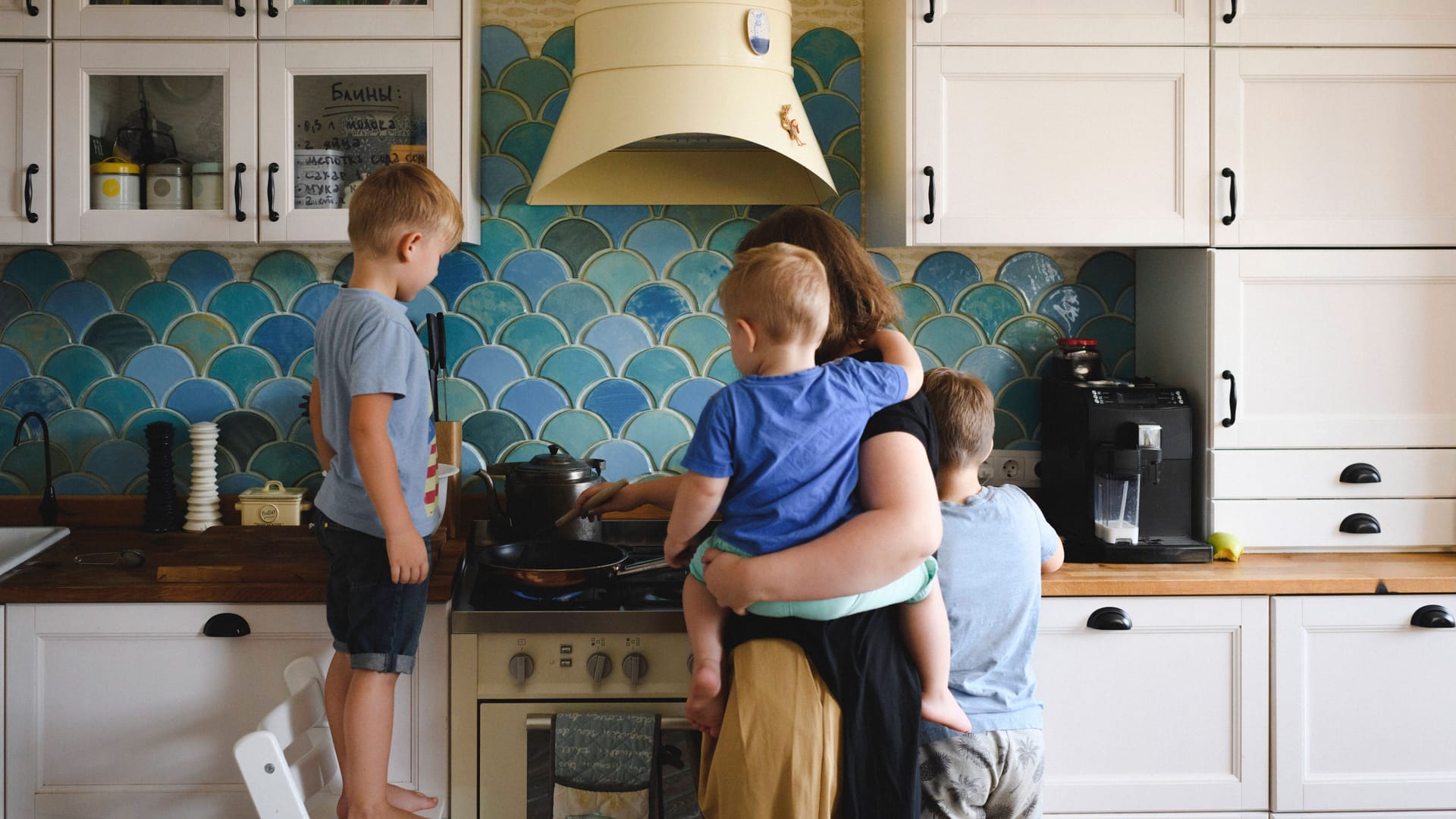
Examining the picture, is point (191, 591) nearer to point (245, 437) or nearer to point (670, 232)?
point (245, 437)

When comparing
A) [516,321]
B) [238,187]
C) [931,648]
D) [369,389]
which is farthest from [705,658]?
[238,187]

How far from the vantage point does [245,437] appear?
264cm

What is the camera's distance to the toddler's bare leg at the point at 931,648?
155 centimetres

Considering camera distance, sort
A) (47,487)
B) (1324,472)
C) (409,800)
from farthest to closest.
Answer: (47,487), (1324,472), (409,800)

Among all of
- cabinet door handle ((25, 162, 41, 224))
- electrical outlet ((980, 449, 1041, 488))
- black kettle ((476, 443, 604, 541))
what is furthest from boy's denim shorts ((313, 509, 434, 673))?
electrical outlet ((980, 449, 1041, 488))

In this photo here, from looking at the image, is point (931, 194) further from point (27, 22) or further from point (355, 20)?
point (27, 22)

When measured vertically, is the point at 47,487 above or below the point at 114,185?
below

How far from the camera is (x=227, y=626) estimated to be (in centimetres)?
203

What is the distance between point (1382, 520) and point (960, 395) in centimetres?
118

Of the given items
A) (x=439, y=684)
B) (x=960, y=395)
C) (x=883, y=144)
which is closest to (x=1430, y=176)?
(x=883, y=144)

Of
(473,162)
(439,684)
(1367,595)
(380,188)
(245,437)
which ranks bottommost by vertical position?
(439,684)

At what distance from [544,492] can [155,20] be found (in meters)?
1.22

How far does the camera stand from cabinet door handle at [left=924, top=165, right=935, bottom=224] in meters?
2.29

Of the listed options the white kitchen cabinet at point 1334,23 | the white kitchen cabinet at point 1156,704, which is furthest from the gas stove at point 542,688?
the white kitchen cabinet at point 1334,23
